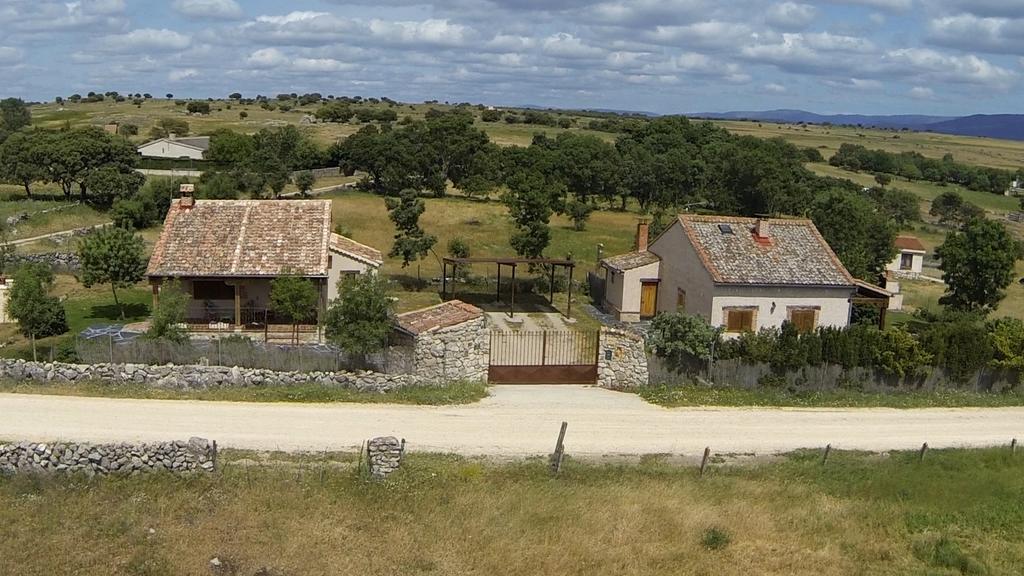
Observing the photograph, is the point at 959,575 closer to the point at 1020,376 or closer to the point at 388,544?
the point at 388,544

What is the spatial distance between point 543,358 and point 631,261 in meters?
14.1

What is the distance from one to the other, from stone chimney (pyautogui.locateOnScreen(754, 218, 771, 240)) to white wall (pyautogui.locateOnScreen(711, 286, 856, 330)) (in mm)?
3416

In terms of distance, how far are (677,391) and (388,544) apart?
13356 mm

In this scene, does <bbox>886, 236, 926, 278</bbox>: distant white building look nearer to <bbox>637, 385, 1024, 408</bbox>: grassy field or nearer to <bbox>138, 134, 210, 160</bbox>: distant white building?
<bbox>637, 385, 1024, 408</bbox>: grassy field

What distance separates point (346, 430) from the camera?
2162 cm

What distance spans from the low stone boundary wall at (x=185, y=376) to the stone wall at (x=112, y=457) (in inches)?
252

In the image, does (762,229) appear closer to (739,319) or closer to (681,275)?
(681,275)

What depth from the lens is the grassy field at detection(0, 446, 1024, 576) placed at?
50.2 ft

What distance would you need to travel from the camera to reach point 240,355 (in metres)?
26.2

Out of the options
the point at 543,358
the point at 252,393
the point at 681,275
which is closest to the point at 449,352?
the point at 543,358

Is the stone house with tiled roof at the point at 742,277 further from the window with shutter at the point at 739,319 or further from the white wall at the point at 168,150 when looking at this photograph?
Answer: the white wall at the point at 168,150

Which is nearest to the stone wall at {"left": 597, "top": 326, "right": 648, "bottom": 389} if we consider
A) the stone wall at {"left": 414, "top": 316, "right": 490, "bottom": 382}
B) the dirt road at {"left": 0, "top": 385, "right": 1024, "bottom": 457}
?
the dirt road at {"left": 0, "top": 385, "right": 1024, "bottom": 457}

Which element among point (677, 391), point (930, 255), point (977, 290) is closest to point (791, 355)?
point (677, 391)

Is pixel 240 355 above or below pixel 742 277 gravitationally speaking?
below
